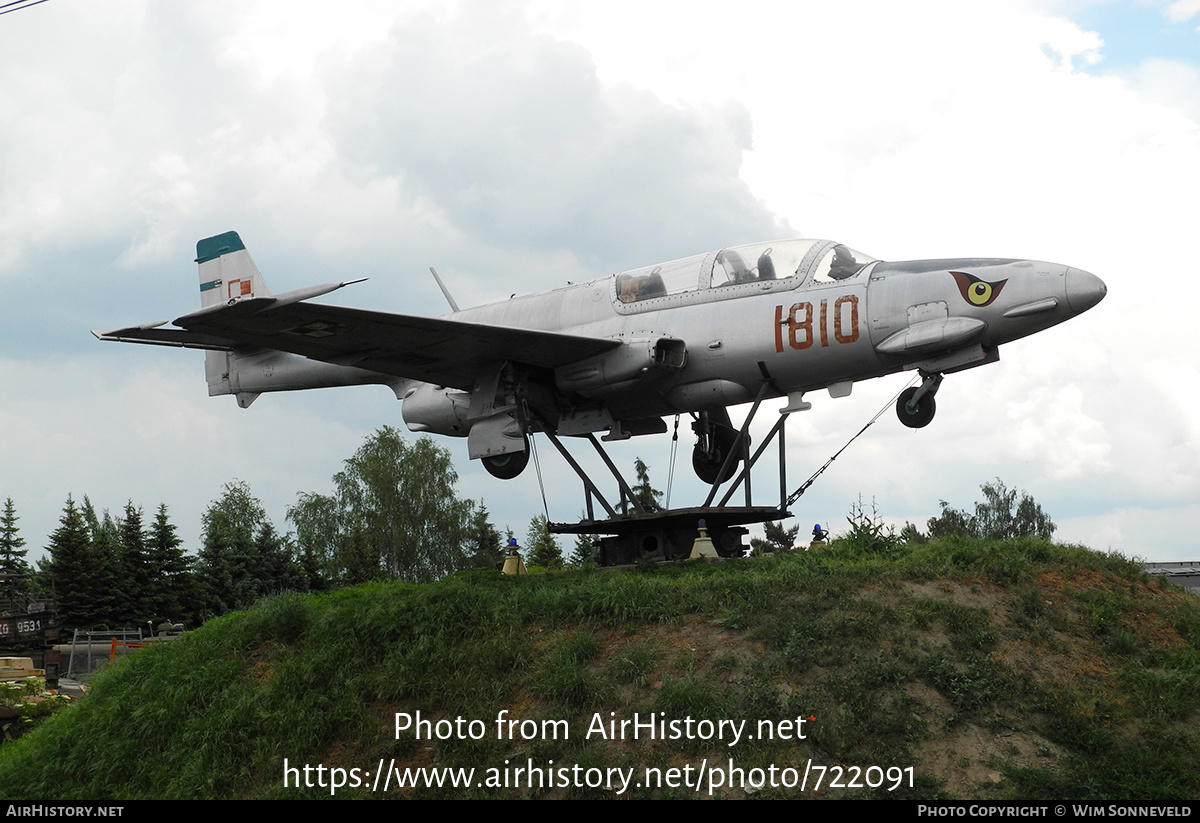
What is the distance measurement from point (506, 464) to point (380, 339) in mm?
2741

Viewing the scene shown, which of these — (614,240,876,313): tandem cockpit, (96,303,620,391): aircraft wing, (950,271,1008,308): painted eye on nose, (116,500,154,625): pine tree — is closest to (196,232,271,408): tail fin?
(96,303,620,391): aircraft wing

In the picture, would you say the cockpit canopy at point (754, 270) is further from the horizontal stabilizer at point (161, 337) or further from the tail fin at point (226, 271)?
the tail fin at point (226, 271)

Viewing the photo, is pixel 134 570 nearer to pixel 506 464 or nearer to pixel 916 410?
pixel 506 464

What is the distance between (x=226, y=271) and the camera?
19984mm

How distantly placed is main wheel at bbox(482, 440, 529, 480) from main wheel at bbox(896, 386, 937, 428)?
5.27 m

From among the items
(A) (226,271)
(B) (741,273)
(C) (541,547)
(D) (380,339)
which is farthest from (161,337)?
(C) (541,547)

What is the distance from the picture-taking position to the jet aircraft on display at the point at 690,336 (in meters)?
12.5

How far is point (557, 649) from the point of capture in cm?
1016

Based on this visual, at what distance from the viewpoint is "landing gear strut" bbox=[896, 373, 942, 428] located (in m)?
13.0

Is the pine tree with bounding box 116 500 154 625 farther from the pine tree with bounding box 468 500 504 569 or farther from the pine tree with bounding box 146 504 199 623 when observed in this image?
the pine tree with bounding box 468 500 504 569

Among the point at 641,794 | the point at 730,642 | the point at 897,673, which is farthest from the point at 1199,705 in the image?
the point at 641,794

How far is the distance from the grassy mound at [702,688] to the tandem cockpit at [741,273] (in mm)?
3743

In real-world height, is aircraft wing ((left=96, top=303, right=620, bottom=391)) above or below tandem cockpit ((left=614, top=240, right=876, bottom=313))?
below

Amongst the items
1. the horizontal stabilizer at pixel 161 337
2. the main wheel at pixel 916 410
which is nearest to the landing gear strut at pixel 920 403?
the main wheel at pixel 916 410
